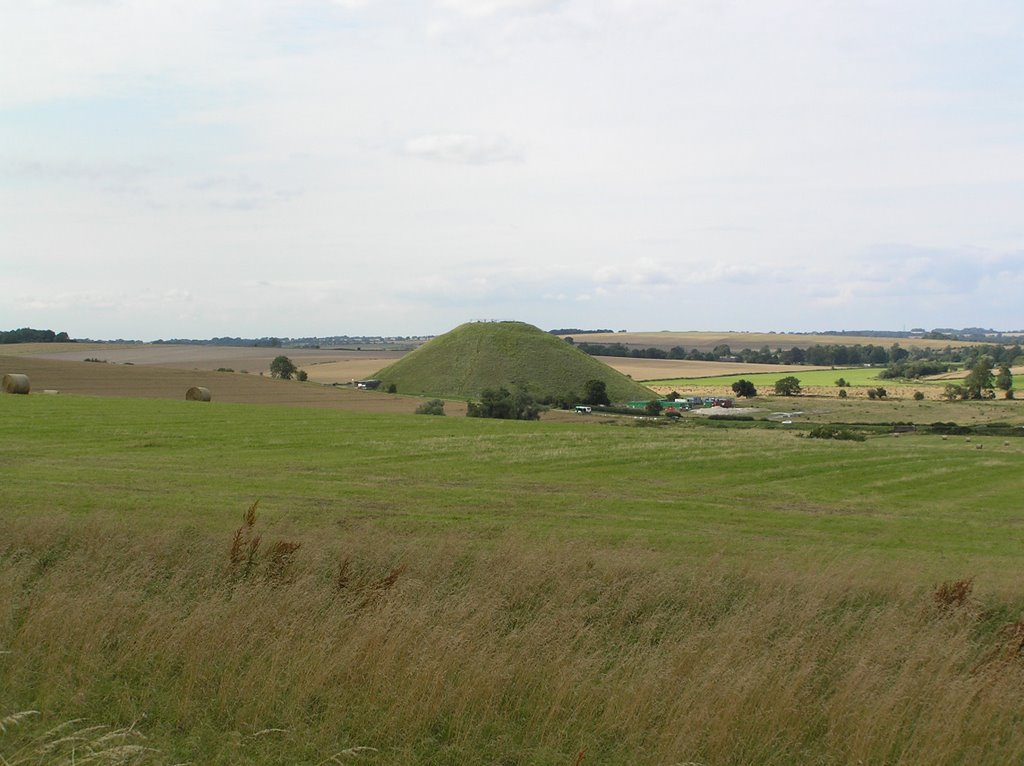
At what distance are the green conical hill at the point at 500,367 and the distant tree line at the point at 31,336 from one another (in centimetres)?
6326

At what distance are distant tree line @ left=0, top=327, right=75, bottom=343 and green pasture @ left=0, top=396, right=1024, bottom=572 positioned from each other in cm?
11689

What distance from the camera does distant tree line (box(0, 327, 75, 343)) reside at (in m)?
146

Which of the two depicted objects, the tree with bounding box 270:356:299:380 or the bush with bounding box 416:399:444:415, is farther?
the tree with bounding box 270:356:299:380

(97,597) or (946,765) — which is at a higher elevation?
(97,597)

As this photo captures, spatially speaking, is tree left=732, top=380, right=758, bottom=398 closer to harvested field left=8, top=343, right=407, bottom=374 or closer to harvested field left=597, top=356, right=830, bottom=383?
harvested field left=597, top=356, right=830, bottom=383

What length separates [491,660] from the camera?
854 cm

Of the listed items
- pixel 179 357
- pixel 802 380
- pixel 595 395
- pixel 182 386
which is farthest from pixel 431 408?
pixel 802 380

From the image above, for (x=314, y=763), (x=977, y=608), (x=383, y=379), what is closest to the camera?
(x=314, y=763)

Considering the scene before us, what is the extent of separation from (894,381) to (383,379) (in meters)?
84.6

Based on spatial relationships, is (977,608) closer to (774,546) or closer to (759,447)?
(774,546)

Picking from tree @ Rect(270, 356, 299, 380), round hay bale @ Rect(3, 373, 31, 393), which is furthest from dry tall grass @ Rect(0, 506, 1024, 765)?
tree @ Rect(270, 356, 299, 380)

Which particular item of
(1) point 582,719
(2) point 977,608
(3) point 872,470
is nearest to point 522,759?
(1) point 582,719

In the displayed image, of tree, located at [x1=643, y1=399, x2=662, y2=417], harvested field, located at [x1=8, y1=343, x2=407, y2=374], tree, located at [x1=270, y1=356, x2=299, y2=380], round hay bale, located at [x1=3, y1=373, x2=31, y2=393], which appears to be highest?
harvested field, located at [x1=8, y1=343, x2=407, y2=374]

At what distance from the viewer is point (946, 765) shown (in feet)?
24.0
